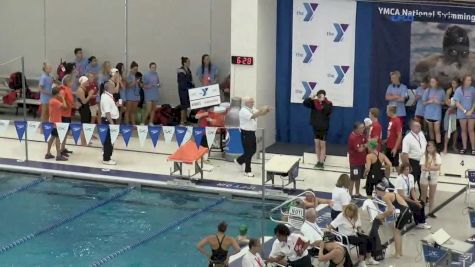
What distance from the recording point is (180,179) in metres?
19.5

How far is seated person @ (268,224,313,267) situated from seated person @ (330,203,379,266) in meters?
0.96

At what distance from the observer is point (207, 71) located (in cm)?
2317

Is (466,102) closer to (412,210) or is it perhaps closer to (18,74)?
(412,210)

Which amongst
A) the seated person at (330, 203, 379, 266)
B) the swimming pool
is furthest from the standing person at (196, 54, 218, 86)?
the seated person at (330, 203, 379, 266)

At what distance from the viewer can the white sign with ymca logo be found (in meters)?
21.4

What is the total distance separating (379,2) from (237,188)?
4793mm

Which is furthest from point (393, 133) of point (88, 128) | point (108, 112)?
point (88, 128)

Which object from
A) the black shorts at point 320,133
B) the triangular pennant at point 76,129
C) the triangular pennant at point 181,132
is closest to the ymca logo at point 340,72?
the black shorts at point 320,133

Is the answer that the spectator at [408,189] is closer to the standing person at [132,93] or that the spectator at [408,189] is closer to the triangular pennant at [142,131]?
the triangular pennant at [142,131]

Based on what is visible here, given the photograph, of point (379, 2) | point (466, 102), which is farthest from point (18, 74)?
point (466, 102)

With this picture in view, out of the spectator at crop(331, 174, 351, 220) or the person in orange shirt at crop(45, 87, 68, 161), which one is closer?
the spectator at crop(331, 174, 351, 220)

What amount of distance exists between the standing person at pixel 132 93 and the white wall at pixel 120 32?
3.55ft

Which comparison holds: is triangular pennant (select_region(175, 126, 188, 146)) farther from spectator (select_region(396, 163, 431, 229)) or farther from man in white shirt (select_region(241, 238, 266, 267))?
man in white shirt (select_region(241, 238, 266, 267))

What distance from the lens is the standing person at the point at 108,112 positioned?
20.4m
